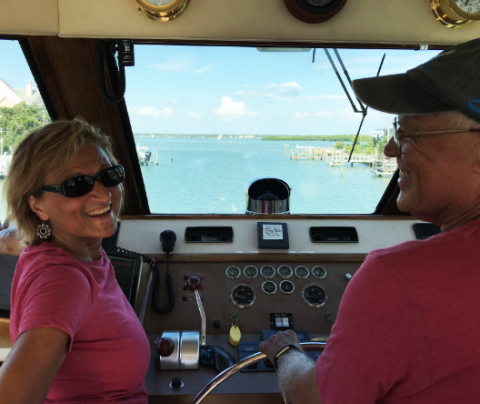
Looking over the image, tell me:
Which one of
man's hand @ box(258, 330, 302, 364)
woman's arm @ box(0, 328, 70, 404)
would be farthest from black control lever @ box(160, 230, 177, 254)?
woman's arm @ box(0, 328, 70, 404)

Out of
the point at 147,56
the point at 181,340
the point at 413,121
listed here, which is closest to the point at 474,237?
the point at 413,121

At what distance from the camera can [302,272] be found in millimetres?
1915

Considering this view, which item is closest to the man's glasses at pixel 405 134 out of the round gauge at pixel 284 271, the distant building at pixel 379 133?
the round gauge at pixel 284 271

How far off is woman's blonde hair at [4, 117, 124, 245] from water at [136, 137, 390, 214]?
124cm

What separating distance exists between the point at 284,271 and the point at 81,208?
115 cm

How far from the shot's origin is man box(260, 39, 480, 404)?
60 cm

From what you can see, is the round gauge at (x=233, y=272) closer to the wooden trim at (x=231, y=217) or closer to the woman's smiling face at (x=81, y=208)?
the wooden trim at (x=231, y=217)

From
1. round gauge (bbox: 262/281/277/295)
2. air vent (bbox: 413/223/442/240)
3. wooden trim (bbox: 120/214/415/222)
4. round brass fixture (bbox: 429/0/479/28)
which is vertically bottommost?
round gauge (bbox: 262/281/277/295)

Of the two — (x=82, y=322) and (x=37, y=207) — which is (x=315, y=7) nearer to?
(x=37, y=207)

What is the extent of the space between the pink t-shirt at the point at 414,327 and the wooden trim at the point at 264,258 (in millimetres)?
1267

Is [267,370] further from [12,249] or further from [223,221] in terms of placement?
[12,249]

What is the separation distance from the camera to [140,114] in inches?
79.6

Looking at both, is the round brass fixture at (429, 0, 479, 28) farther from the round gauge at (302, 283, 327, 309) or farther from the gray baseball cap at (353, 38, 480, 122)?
the round gauge at (302, 283, 327, 309)

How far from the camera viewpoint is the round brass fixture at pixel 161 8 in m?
1.46
